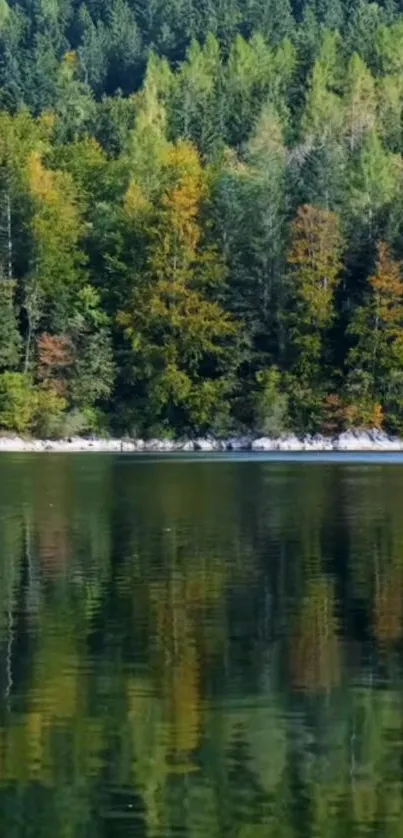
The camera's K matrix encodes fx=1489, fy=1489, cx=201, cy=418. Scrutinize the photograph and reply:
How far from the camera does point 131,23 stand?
174375mm

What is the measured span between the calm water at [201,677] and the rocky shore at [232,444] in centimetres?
4338

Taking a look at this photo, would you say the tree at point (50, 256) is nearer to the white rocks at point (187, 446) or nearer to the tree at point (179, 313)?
the tree at point (179, 313)

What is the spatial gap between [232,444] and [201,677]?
206 ft

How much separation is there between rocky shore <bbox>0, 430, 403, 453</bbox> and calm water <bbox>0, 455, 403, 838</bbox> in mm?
43375

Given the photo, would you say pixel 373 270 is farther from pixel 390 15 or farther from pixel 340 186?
pixel 390 15

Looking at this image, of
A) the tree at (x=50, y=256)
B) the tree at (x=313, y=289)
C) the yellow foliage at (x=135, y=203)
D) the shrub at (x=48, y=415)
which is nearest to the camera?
the shrub at (x=48, y=415)

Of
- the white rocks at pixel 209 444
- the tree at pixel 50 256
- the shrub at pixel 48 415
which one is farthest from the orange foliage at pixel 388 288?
the shrub at pixel 48 415

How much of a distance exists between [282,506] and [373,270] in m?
44.6

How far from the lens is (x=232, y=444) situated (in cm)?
8094

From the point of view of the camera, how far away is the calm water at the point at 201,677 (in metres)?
13.3

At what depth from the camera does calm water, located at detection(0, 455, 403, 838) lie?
43.5ft

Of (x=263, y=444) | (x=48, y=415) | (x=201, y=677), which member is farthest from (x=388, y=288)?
(x=201, y=677)

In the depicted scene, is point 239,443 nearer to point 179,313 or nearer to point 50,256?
point 179,313

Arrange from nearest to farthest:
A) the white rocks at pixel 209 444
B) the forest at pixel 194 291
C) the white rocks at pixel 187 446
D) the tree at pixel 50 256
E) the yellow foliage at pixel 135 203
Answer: the white rocks at pixel 187 446 < the white rocks at pixel 209 444 < the forest at pixel 194 291 < the tree at pixel 50 256 < the yellow foliage at pixel 135 203
